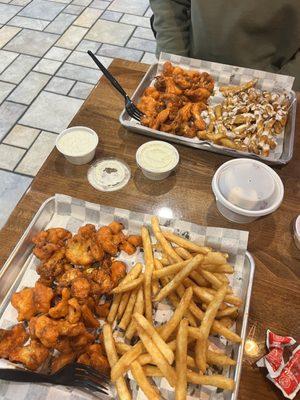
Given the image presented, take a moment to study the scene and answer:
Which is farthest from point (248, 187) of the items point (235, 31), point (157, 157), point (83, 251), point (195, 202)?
point (235, 31)

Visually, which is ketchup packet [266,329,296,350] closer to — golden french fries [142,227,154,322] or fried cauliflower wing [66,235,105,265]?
golden french fries [142,227,154,322]

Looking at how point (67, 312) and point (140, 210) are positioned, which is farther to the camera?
point (140, 210)

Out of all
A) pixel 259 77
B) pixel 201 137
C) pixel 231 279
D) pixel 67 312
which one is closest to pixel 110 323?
pixel 67 312

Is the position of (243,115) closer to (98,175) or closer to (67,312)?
(98,175)

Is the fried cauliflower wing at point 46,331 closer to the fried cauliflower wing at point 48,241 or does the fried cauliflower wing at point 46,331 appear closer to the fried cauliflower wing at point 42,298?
the fried cauliflower wing at point 42,298

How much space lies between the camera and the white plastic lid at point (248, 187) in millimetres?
1732

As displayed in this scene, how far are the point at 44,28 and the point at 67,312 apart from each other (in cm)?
529

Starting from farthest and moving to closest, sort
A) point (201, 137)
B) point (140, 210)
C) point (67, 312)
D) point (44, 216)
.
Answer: point (201, 137) < point (140, 210) < point (44, 216) < point (67, 312)

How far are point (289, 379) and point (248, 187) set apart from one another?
880mm

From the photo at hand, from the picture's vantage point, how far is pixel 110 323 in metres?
1.49

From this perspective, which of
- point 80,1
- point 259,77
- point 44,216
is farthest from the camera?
point 80,1

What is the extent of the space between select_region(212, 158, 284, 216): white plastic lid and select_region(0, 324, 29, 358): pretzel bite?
3.54 ft

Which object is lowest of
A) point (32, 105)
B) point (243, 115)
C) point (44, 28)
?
point (32, 105)

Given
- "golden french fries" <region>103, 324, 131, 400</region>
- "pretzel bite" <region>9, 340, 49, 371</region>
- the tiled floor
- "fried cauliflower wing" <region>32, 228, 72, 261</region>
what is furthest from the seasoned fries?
the tiled floor
